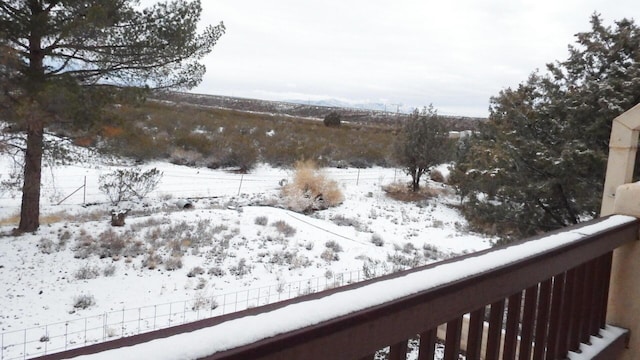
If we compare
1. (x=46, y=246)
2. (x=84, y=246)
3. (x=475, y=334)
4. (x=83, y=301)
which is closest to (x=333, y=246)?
(x=84, y=246)

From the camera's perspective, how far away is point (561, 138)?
32.8 feet

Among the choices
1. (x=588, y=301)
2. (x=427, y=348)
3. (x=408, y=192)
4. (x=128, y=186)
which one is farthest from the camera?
(x=408, y=192)

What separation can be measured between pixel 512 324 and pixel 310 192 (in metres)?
14.5

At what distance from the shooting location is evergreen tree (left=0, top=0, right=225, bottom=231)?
9.55m

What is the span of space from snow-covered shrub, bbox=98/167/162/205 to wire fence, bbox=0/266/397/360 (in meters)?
7.90

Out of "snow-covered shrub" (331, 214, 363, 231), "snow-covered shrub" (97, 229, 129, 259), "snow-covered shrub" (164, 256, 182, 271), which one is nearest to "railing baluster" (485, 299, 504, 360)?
"snow-covered shrub" (164, 256, 182, 271)

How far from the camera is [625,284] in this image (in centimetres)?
296

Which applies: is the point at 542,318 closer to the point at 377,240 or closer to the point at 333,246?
the point at 333,246

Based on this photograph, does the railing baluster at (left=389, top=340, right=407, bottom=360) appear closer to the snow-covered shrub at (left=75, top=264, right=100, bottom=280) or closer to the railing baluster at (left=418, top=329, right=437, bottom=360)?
the railing baluster at (left=418, top=329, right=437, bottom=360)

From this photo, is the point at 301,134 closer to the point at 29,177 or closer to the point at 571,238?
the point at 29,177

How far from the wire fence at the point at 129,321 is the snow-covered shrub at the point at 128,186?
790 cm

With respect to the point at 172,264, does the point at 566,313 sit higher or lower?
higher

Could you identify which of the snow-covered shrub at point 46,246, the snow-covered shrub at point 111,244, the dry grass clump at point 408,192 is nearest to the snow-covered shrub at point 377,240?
the snow-covered shrub at point 111,244

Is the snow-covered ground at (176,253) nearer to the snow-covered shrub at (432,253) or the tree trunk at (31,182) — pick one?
the snow-covered shrub at (432,253)
